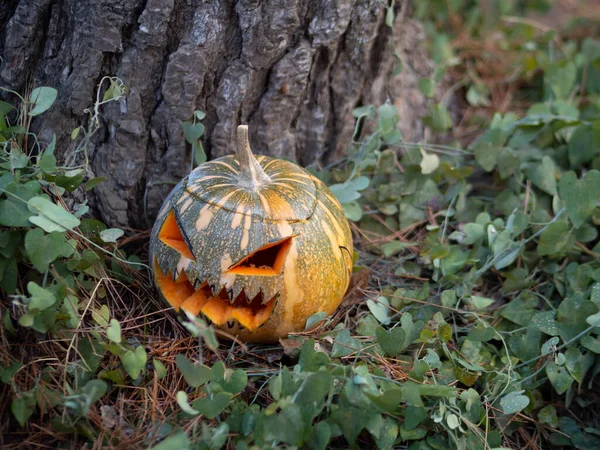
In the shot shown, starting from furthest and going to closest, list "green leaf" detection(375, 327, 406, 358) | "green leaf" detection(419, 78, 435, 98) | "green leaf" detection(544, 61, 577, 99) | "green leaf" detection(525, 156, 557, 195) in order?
"green leaf" detection(544, 61, 577, 99)
"green leaf" detection(419, 78, 435, 98)
"green leaf" detection(525, 156, 557, 195)
"green leaf" detection(375, 327, 406, 358)

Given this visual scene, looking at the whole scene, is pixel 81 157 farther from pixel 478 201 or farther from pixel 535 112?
pixel 535 112

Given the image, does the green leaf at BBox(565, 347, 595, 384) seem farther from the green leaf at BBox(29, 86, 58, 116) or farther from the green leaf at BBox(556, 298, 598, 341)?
the green leaf at BBox(29, 86, 58, 116)

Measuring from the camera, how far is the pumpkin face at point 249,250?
2170 mm

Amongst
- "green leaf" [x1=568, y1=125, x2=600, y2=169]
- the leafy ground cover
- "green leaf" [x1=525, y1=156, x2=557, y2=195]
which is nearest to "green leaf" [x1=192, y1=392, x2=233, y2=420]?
the leafy ground cover

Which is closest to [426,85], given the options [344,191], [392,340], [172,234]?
[344,191]

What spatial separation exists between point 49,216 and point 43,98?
0.57 meters

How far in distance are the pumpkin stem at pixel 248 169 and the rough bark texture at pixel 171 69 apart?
0.49 meters

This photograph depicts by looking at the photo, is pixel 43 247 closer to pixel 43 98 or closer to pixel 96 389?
pixel 96 389

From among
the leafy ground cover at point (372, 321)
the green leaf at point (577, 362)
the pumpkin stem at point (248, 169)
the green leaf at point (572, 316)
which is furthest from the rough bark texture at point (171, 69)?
the green leaf at point (577, 362)

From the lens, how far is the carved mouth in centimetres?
224

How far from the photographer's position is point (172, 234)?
2334 millimetres

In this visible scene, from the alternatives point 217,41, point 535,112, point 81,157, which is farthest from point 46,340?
point 535,112

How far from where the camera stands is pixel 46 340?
2053 millimetres

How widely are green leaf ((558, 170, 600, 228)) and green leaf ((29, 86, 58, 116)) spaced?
236cm
